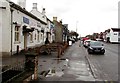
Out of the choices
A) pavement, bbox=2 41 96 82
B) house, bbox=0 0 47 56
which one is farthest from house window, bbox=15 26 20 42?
pavement, bbox=2 41 96 82

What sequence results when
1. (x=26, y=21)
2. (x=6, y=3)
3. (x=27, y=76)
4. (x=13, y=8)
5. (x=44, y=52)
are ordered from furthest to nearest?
(x=26, y=21), (x=44, y=52), (x=13, y=8), (x=6, y=3), (x=27, y=76)

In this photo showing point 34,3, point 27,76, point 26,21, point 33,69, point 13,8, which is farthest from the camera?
point 34,3

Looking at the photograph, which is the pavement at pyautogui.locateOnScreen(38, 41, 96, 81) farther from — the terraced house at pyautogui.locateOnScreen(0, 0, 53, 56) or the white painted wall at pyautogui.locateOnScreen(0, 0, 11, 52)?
the terraced house at pyautogui.locateOnScreen(0, 0, 53, 56)

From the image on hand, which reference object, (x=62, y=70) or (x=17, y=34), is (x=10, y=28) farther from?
(x=62, y=70)

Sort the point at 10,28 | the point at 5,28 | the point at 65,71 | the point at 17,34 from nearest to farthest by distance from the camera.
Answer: the point at 65,71
the point at 5,28
the point at 10,28
the point at 17,34

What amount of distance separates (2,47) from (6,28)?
1.77 metres

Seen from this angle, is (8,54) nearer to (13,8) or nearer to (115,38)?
(13,8)

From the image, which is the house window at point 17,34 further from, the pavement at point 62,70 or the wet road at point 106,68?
the wet road at point 106,68

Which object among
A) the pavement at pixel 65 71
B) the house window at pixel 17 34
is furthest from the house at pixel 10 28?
the pavement at pixel 65 71

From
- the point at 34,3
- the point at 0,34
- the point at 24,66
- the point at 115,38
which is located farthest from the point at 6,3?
the point at 115,38

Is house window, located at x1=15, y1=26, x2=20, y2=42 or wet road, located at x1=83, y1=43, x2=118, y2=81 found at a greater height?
house window, located at x1=15, y1=26, x2=20, y2=42

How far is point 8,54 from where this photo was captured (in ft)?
81.1

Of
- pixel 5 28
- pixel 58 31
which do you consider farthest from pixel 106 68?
pixel 58 31

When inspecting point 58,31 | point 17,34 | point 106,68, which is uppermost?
point 58,31
